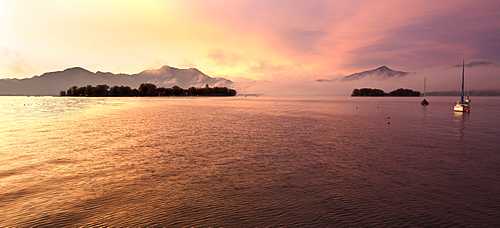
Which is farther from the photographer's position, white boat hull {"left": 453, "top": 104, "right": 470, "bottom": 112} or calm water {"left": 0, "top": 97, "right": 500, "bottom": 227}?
white boat hull {"left": 453, "top": 104, "right": 470, "bottom": 112}

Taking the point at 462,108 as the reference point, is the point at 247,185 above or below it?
below

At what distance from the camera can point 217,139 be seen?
89.7 ft

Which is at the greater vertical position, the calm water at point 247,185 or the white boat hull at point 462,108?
the white boat hull at point 462,108

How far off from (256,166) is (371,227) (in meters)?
8.66

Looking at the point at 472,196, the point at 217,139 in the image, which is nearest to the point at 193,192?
the point at 472,196

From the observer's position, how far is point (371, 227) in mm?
9219

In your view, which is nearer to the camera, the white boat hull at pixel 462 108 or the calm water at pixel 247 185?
the calm water at pixel 247 185

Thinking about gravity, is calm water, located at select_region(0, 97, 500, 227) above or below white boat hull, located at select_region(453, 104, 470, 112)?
below

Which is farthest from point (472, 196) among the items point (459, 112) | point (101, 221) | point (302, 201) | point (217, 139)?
point (459, 112)

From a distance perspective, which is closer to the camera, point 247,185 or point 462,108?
point 247,185

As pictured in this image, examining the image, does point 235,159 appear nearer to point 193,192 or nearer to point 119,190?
point 193,192

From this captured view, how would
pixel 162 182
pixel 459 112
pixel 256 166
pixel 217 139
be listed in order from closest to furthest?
1. pixel 162 182
2. pixel 256 166
3. pixel 217 139
4. pixel 459 112

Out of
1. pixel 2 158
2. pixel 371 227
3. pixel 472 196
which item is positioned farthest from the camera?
pixel 2 158

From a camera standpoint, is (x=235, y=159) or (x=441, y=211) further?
(x=235, y=159)
